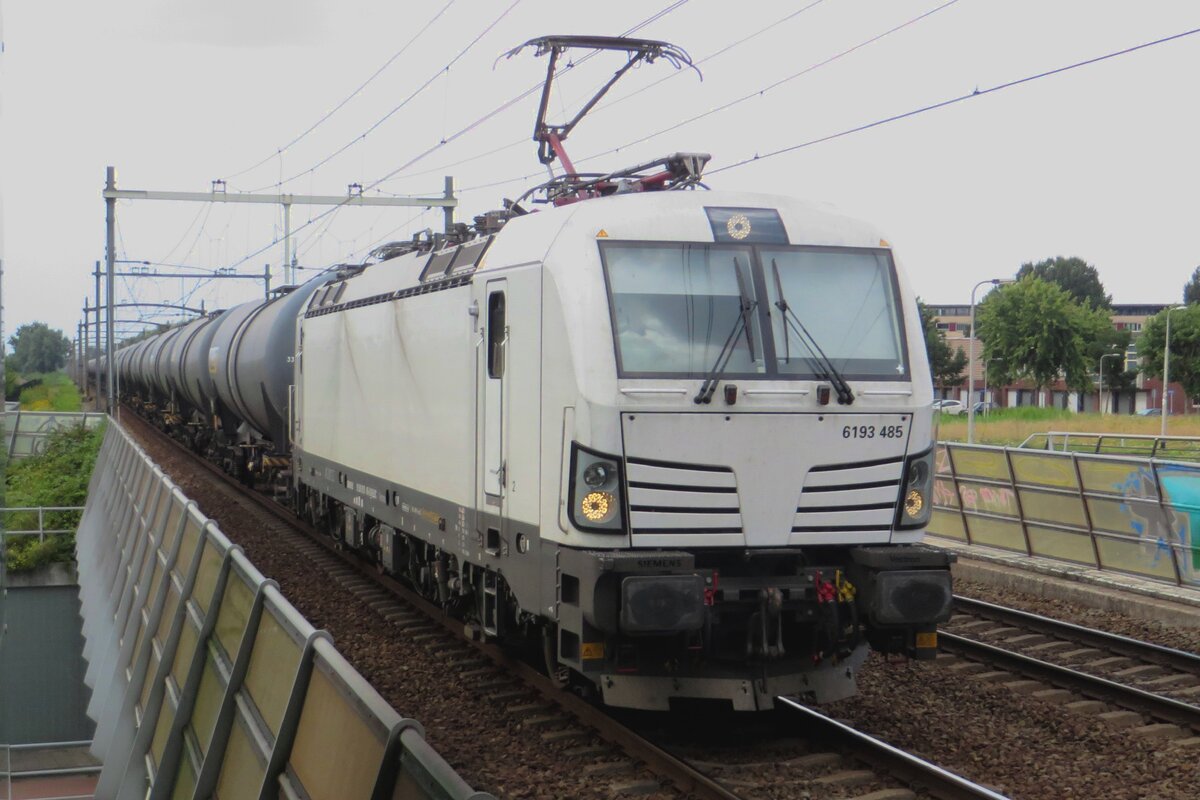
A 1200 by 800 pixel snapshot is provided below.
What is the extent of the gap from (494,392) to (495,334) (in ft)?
1.32

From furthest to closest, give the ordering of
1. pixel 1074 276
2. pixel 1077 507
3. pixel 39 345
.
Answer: pixel 1074 276
pixel 39 345
pixel 1077 507

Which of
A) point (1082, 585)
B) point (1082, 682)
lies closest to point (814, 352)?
point (1082, 682)

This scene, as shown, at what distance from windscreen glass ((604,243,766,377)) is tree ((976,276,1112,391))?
47.1 meters

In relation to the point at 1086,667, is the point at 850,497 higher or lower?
higher

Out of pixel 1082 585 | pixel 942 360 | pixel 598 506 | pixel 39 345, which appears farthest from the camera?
pixel 942 360

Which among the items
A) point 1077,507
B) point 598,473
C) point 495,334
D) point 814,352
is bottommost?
point 1077,507

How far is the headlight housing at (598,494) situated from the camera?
7328mm

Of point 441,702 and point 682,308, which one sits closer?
point 682,308

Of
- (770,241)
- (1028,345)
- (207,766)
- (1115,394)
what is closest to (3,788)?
(207,766)

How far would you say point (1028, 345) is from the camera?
52.7 m

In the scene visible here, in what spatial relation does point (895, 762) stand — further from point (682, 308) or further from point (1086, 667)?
point (1086, 667)

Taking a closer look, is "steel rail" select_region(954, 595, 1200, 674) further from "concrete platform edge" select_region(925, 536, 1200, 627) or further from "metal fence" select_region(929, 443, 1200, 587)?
"metal fence" select_region(929, 443, 1200, 587)

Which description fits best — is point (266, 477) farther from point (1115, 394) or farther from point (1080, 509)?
point (1115, 394)

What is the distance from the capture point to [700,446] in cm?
751
